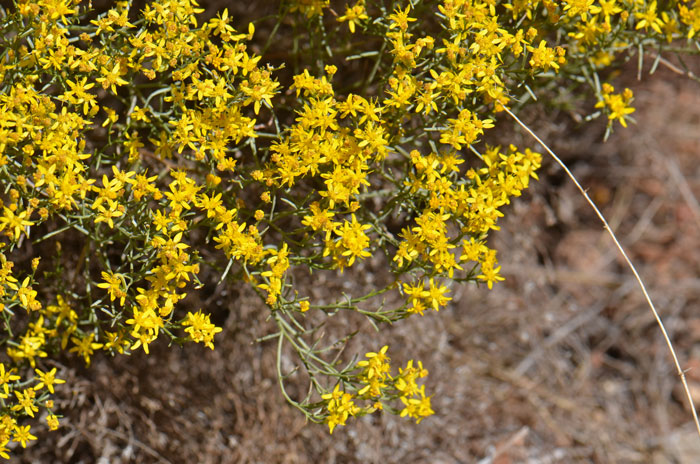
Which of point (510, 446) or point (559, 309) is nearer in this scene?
point (510, 446)

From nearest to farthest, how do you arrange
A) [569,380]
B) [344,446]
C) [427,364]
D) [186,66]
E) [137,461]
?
[186,66] < [137,461] < [344,446] < [427,364] < [569,380]

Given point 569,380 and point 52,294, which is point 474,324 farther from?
point 52,294

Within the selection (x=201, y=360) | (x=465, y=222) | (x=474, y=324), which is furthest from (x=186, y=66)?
(x=474, y=324)

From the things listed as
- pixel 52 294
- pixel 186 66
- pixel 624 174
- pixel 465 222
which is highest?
pixel 186 66

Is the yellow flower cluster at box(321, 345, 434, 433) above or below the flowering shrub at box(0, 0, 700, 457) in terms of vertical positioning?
below

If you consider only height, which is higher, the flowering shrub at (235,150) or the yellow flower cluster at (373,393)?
the flowering shrub at (235,150)

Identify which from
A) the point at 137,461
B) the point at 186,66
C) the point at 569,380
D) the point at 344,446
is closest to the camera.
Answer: the point at 186,66

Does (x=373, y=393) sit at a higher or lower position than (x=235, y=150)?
lower

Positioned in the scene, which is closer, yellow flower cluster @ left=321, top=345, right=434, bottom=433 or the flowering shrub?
the flowering shrub

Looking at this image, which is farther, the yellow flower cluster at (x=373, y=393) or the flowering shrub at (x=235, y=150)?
the yellow flower cluster at (x=373, y=393)

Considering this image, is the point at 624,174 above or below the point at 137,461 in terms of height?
above
